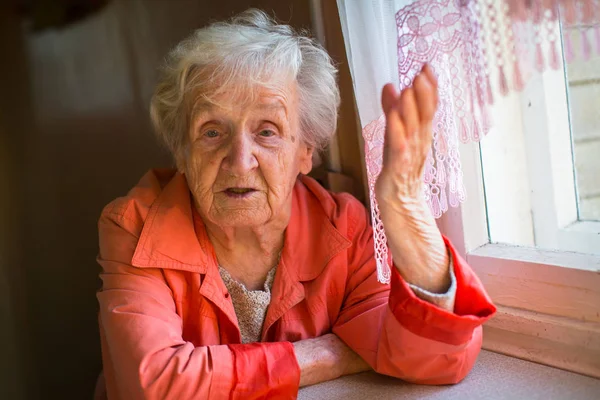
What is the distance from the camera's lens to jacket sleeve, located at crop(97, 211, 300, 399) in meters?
1.24

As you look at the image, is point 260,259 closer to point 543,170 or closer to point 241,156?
point 241,156

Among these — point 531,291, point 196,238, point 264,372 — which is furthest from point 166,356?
point 531,291

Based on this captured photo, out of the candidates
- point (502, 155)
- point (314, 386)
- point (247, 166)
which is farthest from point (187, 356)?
point (502, 155)

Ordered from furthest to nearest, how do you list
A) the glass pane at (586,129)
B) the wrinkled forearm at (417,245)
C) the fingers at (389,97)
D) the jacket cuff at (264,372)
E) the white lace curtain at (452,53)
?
the glass pane at (586,129)
the jacket cuff at (264,372)
the wrinkled forearm at (417,245)
the fingers at (389,97)
the white lace curtain at (452,53)

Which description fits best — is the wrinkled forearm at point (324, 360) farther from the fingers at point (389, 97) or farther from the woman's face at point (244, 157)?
the fingers at point (389, 97)

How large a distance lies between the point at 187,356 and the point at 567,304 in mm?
806

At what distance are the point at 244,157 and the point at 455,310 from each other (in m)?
0.55

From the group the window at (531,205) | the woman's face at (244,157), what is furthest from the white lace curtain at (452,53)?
the woman's face at (244,157)

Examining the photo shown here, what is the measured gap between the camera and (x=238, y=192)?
1411 mm

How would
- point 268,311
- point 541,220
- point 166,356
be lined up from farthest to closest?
point 541,220, point 268,311, point 166,356

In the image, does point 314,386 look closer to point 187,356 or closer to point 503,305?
point 187,356

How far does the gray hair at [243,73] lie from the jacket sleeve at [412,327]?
0.40 meters

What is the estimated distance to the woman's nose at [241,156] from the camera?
137 cm

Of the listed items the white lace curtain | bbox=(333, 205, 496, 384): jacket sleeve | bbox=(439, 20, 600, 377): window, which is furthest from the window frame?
the white lace curtain
